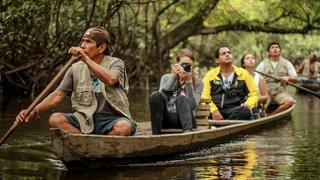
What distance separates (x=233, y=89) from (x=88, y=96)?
3485mm

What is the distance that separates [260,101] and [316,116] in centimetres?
205

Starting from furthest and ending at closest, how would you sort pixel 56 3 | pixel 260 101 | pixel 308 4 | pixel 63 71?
pixel 308 4 < pixel 56 3 < pixel 260 101 < pixel 63 71

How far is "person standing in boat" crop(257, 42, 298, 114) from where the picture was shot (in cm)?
1148

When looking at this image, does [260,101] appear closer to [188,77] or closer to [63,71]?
[188,77]

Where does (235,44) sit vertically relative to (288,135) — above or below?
above

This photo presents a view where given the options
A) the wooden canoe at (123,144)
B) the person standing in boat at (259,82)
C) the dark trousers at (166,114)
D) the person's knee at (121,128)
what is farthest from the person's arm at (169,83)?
the person standing in boat at (259,82)

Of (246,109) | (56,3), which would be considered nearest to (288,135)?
(246,109)

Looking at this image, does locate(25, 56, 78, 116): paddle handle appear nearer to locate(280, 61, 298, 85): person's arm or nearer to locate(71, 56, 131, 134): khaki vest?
locate(71, 56, 131, 134): khaki vest

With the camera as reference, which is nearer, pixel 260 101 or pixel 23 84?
pixel 260 101

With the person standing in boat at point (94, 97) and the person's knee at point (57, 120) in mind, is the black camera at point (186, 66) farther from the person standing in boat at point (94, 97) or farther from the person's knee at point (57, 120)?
the person's knee at point (57, 120)

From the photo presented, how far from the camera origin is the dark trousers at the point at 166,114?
7102 millimetres

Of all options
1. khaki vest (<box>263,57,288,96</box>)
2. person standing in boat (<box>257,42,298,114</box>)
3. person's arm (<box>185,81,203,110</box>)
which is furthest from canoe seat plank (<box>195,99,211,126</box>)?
khaki vest (<box>263,57,288,96</box>)

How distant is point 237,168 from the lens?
6.00 m

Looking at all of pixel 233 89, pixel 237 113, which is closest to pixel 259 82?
pixel 237 113
